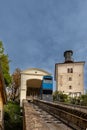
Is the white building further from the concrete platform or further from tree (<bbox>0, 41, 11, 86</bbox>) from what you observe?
→ the concrete platform

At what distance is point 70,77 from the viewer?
6138 cm

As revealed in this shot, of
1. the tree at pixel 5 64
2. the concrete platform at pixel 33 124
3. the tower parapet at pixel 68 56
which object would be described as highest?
the tower parapet at pixel 68 56

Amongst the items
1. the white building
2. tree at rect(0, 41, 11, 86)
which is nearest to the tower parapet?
the white building

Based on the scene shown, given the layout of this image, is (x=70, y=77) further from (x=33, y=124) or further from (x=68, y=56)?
(x=33, y=124)

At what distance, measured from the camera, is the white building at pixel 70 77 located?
59588 mm

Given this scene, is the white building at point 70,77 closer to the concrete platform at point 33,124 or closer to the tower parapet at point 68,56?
the tower parapet at point 68,56

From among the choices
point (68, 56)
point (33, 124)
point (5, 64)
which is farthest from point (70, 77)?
point (33, 124)

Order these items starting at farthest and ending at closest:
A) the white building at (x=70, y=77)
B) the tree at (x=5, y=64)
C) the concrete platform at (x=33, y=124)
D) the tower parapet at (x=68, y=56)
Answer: the tower parapet at (x=68, y=56) → the white building at (x=70, y=77) → the tree at (x=5, y=64) → the concrete platform at (x=33, y=124)

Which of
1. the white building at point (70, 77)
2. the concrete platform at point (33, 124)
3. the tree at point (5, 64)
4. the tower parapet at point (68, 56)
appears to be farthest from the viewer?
the tower parapet at point (68, 56)

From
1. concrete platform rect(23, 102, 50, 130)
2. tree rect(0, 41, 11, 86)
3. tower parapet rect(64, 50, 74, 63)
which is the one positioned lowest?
concrete platform rect(23, 102, 50, 130)

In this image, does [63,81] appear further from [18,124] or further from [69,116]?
[69,116]

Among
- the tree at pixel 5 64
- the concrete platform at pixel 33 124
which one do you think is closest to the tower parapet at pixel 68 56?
the tree at pixel 5 64

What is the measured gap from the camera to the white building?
Result: 195 feet

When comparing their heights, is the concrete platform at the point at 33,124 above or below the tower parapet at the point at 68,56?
below
